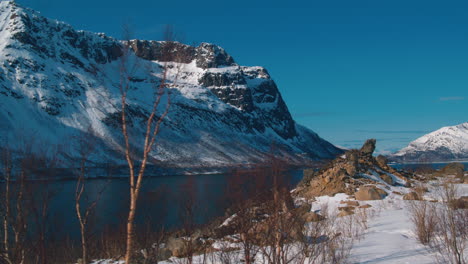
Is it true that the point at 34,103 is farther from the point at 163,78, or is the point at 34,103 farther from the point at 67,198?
the point at 163,78

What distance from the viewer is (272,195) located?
Answer: 11.6 metres

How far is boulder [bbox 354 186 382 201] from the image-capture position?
23922mm

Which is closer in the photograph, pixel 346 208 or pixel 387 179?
pixel 346 208

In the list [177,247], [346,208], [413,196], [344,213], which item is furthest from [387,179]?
[177,247]

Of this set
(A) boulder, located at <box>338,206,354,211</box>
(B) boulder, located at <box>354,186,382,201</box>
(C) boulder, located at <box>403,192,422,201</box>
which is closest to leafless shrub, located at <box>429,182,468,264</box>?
(A) boulder, located at <box>338,206,354,211</box>

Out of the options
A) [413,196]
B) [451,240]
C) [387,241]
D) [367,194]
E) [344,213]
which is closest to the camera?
[451,240]

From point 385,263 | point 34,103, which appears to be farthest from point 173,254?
point 34,103

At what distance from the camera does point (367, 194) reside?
24.0 m

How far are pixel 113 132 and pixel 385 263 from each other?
19510 cm

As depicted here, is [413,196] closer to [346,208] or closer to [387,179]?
[346,208]

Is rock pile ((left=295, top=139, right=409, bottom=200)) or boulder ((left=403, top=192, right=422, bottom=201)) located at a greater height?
rock pile ((left=295, top=139, right=409, bottom=200))

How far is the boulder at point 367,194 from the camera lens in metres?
23.9

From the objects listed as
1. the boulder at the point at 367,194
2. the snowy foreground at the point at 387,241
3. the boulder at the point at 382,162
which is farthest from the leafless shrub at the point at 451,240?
the boulder at the point at 382,162

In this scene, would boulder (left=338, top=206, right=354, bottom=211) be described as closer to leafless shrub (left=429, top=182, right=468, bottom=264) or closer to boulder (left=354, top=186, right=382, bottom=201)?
boulder (left=354, top=186, right=382, bottom=201)
